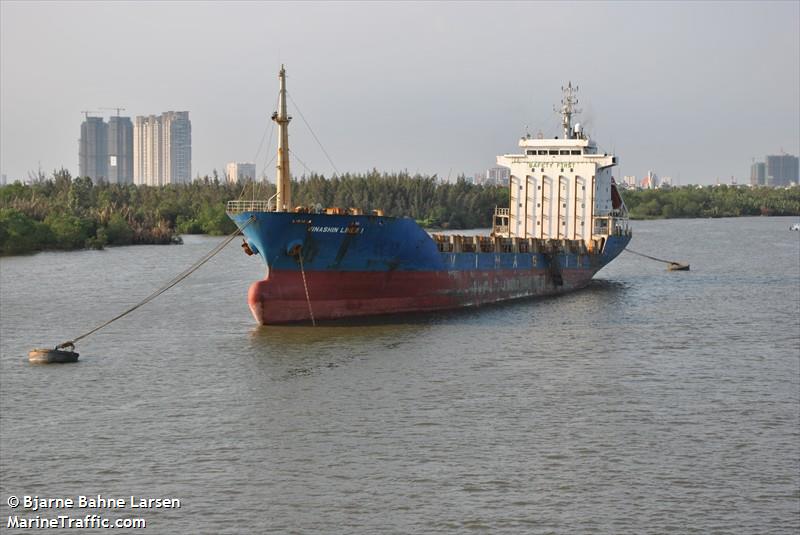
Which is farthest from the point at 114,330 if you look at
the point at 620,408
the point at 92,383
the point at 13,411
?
the point at 620,408

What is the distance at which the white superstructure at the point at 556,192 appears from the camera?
45.4 m

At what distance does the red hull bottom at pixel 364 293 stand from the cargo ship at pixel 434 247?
3 cm

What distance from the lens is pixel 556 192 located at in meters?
45.8

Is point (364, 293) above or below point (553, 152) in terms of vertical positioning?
below

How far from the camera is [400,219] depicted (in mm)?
31844

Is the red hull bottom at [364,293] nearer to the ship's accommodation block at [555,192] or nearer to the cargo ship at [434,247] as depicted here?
the cargo ship at [434,247]

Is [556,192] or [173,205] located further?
[173,205]

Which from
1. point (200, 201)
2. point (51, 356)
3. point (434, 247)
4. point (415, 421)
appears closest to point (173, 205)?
point (200, 201)

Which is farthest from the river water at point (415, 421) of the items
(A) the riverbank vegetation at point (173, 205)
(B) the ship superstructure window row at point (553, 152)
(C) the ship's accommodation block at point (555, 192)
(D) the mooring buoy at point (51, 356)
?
(A) the riverbank vegetation at point (173, 205)

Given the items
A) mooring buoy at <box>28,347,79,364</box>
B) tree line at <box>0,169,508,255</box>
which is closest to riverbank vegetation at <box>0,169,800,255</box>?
tree line at <box>0,169,508,255</box>

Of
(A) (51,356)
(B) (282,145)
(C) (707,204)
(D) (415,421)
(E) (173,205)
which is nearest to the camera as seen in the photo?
(D) (415,421)

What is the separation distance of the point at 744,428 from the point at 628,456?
121 inches

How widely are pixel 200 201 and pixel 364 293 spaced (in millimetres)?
72391

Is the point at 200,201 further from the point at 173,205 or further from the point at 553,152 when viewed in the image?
the point at 553,152
